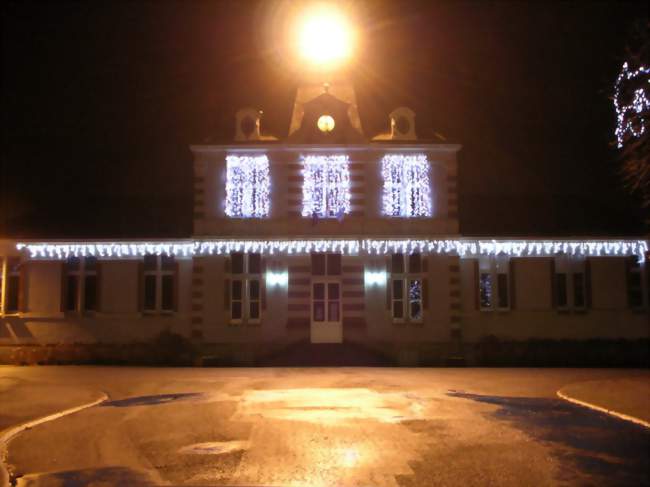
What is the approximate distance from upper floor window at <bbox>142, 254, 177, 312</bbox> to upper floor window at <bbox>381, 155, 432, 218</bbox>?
823 centimetres

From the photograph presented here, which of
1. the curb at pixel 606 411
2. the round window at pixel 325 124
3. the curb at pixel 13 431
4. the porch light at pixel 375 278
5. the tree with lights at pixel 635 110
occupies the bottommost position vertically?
the curb at pixel 606 411

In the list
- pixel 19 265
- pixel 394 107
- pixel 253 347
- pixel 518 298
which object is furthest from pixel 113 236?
pixel 518 298

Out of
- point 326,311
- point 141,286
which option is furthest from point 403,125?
point 141,286

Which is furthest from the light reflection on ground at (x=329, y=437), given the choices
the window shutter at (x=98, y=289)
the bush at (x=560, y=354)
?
the window shutter at (x=98, y=289)

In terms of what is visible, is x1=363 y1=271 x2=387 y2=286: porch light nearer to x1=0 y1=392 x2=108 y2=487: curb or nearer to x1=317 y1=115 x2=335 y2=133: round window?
x1=317 y1=115 x2=335 y2=133: round window

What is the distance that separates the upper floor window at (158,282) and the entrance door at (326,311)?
207 inches

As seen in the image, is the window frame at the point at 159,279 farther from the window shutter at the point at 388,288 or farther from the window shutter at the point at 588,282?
the window shutter at the point at 588,282

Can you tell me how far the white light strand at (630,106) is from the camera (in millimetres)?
13000

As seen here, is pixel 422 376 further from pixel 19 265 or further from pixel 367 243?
pixel 19 265

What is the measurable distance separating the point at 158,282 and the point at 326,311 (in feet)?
20.8

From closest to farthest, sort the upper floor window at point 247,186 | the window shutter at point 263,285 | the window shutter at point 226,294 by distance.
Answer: the window shutter at point 263,285
the window shutter at point 226,294
the upper floor window at point 247,186

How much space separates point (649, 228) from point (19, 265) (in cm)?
2321

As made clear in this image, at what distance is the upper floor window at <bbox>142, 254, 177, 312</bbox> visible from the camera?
82.7ft

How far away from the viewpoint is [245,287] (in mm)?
25016
